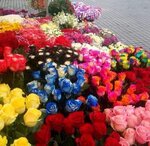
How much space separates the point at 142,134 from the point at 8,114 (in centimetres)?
81

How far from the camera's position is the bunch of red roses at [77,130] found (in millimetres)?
2186

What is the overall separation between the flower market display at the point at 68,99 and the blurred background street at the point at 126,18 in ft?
21.6

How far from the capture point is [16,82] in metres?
2.65

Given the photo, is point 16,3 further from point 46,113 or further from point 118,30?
point 46,113

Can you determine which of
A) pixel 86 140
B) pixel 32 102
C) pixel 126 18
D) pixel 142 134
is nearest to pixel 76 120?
pixel 86 140

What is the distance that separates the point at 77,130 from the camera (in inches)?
92.4

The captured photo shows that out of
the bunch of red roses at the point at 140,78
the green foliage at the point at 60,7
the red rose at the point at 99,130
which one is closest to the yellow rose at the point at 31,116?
the red rose at the point at 99,130

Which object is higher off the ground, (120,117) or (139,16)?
(120,117)

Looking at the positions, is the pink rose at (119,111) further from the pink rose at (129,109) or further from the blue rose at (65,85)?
the blue rose at (65,85)

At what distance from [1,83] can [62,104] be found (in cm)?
42

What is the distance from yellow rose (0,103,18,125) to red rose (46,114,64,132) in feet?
1.01

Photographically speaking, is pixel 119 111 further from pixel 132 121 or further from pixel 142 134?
pixel 142 134

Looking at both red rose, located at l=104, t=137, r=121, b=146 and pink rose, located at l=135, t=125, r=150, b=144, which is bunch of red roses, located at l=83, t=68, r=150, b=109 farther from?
red rose, located at l=104, t=137, r=121, b=146

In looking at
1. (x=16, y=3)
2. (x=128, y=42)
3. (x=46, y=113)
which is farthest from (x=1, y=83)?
(x=16, y=3)
